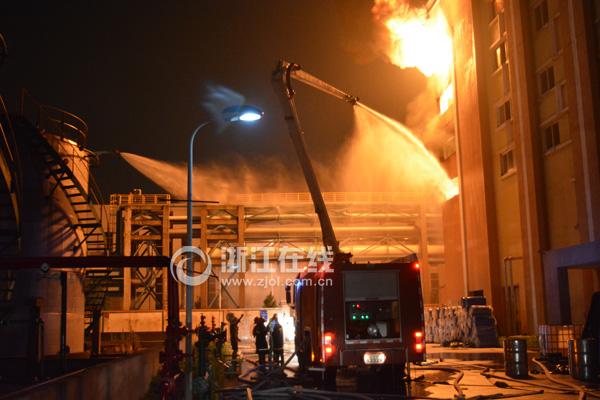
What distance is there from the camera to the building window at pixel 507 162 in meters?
31.7

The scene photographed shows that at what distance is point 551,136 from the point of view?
27.9 meters

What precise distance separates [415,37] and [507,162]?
37.4ft

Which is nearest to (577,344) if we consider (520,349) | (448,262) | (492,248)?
(520,349)

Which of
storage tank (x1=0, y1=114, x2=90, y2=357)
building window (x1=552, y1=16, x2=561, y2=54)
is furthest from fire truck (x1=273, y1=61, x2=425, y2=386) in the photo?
building window (x1=552, y1=16, x2=561, y2=54)

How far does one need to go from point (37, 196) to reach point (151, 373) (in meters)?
9.27

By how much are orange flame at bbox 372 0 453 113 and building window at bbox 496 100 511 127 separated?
6.44m

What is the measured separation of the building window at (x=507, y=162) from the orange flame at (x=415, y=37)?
7.97 meters

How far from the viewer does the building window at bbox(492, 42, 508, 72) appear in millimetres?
32156

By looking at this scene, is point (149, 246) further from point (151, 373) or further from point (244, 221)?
point (151, 373)

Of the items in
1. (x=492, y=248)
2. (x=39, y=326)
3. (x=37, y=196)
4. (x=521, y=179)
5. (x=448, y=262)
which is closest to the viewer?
(x=39, y=326)

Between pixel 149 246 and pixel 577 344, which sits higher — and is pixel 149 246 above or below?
A: above

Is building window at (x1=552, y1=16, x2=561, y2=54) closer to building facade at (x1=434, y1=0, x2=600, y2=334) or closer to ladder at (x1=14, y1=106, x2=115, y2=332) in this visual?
building facade at (x1=434, y1=0, x2=600, y2=334)

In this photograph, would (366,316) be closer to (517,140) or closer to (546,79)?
(517,140)

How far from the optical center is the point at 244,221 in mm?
45062
